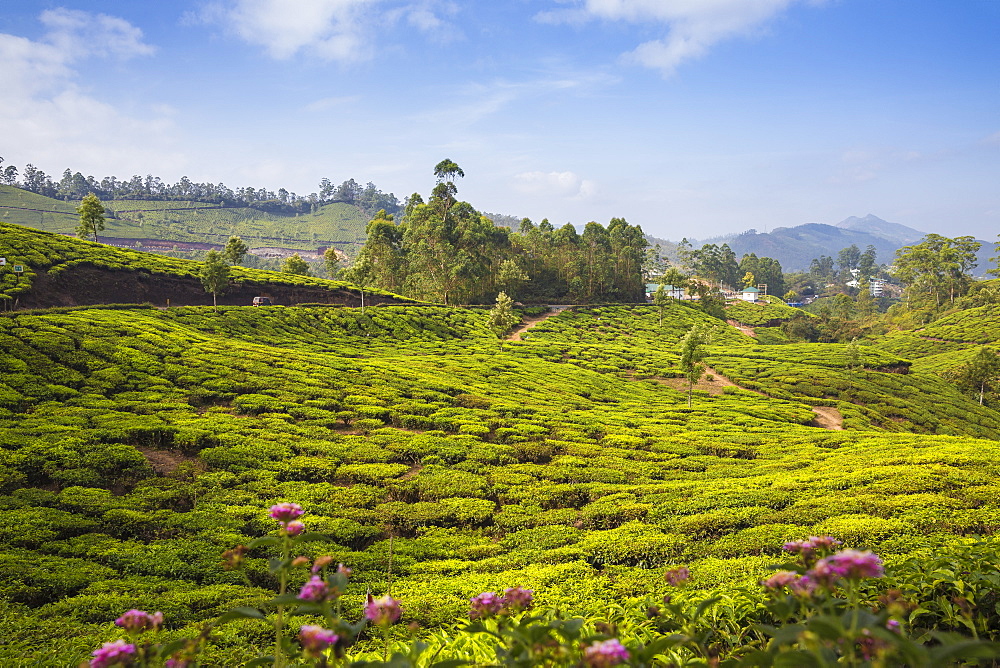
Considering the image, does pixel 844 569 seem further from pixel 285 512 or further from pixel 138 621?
pixel 138 621

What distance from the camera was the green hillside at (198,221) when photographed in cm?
12156

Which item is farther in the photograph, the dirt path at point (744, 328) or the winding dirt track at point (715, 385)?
the dirt path at point (744, 328)

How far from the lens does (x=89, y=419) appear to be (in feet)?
41.2

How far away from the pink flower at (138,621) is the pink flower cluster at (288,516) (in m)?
0.71

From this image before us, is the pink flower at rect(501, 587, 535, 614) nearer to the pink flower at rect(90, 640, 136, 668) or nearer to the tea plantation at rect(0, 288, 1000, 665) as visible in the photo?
the tea plantation at rect(0, 288, 1000, 665)

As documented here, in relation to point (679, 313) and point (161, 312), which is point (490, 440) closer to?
point (161, 312)

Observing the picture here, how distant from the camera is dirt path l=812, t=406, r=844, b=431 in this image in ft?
88.4

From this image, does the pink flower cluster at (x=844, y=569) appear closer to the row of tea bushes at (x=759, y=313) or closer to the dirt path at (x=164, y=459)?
the dirt path at (x=164, y=459)

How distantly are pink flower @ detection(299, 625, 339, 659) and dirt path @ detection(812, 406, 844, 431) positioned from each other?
30.7 metres

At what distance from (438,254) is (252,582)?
5325 cm

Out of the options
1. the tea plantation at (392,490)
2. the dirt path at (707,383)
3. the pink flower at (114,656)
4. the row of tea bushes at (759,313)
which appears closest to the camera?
the pink flower at (114,656)

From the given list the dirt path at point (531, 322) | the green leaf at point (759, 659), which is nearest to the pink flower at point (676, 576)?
the green leaf at point (759, 659)

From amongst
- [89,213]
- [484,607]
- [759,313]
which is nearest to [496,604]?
[484,607]

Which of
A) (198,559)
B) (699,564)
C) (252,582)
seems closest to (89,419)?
(198,559)
